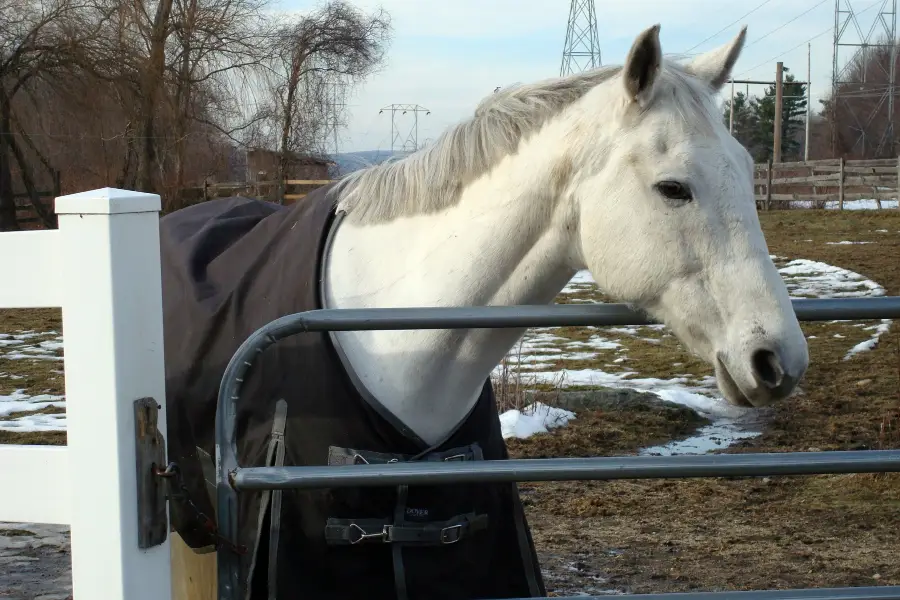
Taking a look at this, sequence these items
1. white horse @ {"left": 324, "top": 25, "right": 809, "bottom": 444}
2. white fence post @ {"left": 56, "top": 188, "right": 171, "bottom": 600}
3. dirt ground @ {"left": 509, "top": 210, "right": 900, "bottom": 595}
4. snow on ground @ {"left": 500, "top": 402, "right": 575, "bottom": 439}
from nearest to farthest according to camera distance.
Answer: white fence post @ {"left": 56, "top": 188, "right": 171, "bottom": 600}, white horse @ {"left": 324, "top": 25, "right": 809, "bottom": 444}, dirt ground @ {"left": 509, "top": 210, "right": 900, "bottom": 595}, snow on ground @ {"left": 500, "top": 402, "right": 575, "bottom": 439}

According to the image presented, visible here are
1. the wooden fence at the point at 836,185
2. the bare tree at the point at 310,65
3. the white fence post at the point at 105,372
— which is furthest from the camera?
the wooden fence at the point at 836,185

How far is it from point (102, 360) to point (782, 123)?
167ft

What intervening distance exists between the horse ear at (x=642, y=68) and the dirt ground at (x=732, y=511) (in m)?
2.12

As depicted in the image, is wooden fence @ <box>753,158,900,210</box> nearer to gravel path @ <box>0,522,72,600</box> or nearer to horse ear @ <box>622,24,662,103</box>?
gravel path @ <box>0,522,72,600</box>

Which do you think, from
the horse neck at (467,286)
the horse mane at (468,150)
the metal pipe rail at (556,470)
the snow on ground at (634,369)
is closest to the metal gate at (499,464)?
the metal pipe rail at (556,470)

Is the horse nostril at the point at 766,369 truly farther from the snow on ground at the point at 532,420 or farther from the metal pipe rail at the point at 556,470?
the snow on ground at the point at 532,420

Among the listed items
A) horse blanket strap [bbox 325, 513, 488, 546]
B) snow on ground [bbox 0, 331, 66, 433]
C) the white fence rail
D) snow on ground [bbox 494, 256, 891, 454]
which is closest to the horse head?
horse blanket strap [bbox 325, 513, 488, 546]

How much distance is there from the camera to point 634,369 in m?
6.73

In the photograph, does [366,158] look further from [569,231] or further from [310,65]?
[310,65]

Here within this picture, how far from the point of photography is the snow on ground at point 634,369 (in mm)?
5250

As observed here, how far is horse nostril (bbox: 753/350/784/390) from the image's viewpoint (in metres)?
1.79

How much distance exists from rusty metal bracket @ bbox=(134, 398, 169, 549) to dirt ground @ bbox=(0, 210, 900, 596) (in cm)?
239

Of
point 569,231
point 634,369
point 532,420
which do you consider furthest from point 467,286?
point 634,369

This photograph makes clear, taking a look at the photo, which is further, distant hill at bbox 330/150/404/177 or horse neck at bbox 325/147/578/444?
distant hill at bbox 330/150/404/177
